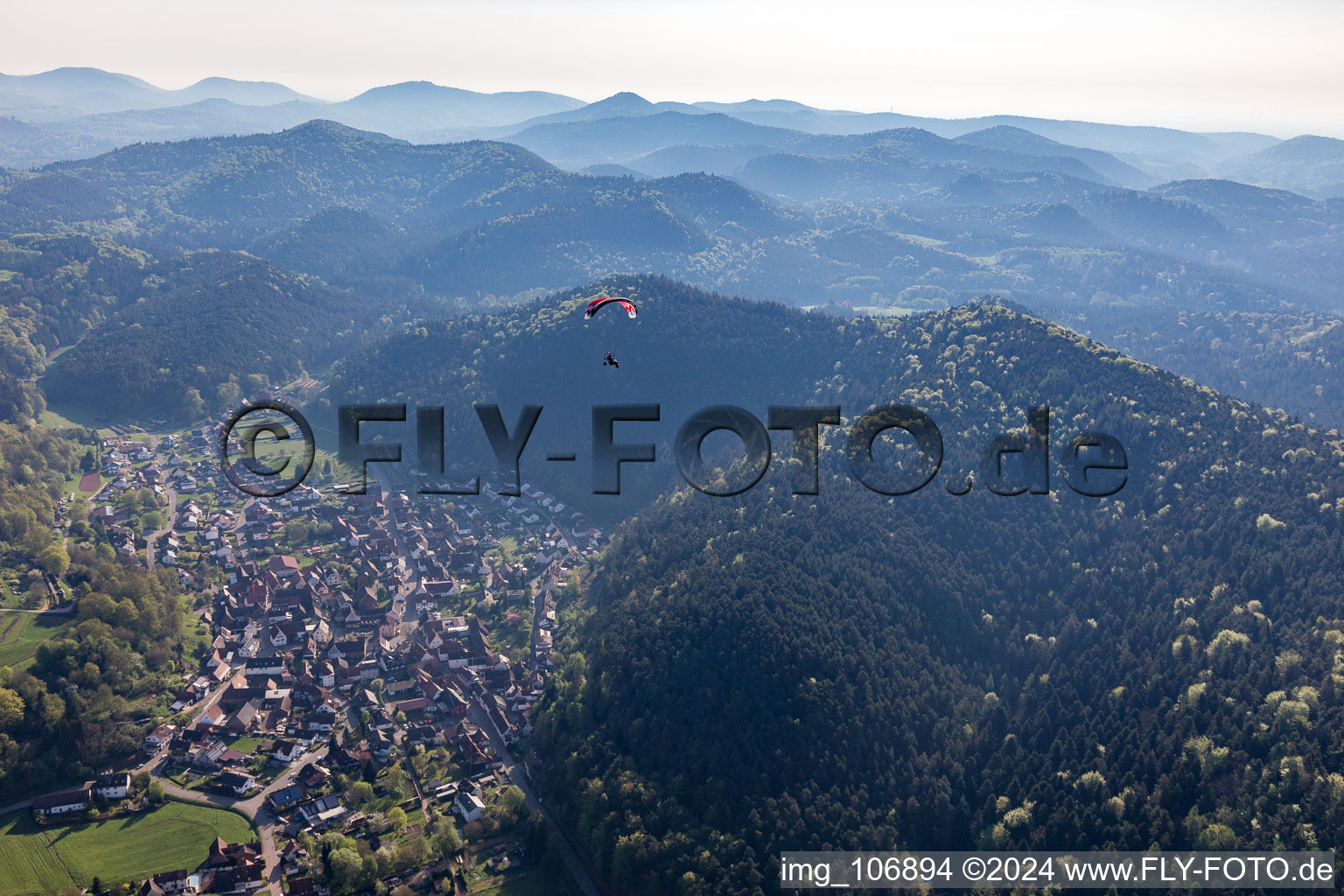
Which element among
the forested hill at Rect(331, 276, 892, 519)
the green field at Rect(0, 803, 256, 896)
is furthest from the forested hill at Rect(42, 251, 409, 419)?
the green field at Rect(0, 803, 256, 896)

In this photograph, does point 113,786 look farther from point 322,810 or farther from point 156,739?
point 322,810

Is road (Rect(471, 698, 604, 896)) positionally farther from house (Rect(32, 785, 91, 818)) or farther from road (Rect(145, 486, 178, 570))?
road (Rect(145, 486, 178, 570))

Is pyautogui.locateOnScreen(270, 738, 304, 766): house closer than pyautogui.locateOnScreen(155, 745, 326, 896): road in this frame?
No

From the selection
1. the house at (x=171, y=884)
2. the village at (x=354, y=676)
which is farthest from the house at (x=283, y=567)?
the house at (x=171, y=884)

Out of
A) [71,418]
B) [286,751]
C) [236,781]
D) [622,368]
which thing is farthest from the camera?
[71,418]

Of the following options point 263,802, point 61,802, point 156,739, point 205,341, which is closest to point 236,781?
point 263,802

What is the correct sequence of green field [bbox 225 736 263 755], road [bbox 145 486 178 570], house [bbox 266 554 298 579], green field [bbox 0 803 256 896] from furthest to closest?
road [bbox 145 486 178 570], house [bbox 266 554 298 579], green field [bbox 225 736 263 755], green field [bbox 0 803 256 896]

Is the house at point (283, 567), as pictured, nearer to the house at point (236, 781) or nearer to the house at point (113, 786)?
the house at point (113, 786)

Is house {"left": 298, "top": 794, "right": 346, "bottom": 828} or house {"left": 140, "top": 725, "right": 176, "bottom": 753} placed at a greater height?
house {"left": 140, "top": 725, "right": 176, "bottom": 753}

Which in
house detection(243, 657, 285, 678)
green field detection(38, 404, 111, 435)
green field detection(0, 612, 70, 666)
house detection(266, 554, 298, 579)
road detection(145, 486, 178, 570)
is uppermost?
green field detection(38, 404, 111, 435)
